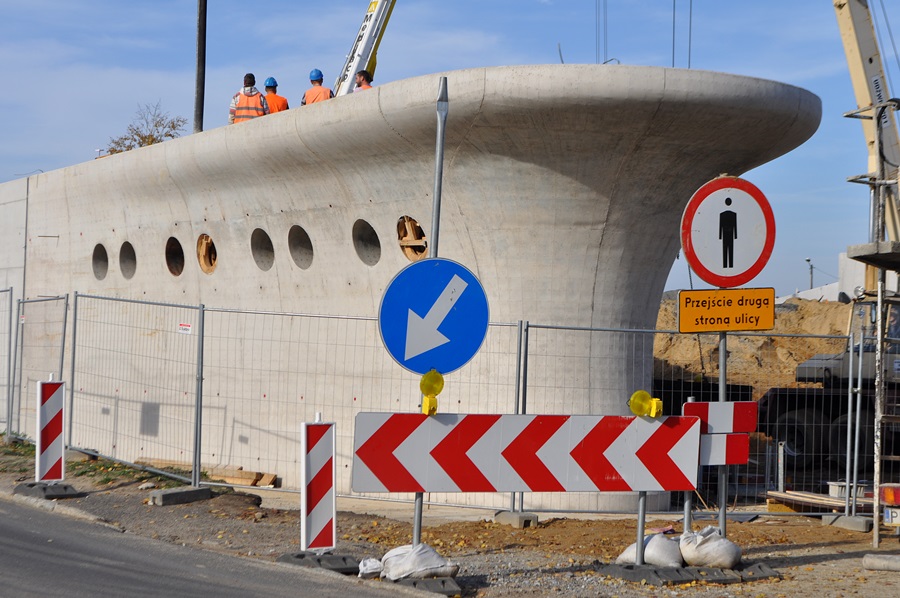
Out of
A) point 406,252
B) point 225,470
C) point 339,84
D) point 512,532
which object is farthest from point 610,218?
point 339,84

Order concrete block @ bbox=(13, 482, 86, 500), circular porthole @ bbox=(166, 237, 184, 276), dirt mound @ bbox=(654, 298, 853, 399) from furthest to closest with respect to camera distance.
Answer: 1. dirt mound @ bbox=(654, 298, 853, 399)
2. circular porthole @ bbox=(166, 237, 184, 276)
3. concrete block @ bbox=(13, 482, 86, 500)

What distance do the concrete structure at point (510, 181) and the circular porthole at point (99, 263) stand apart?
3560mm

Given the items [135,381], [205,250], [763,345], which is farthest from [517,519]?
[763,345]

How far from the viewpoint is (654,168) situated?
11.3 meters

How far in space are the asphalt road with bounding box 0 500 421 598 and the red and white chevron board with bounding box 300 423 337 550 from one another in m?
0.28

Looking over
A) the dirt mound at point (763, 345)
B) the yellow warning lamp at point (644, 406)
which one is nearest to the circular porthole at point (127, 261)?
the yellow warning lamp at point (644, 406)

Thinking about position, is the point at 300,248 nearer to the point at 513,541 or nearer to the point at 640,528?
the point at 513,541

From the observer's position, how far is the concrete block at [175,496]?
33.2 ft

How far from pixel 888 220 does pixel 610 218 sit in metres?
4.92

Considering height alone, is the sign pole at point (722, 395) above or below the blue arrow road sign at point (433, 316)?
below

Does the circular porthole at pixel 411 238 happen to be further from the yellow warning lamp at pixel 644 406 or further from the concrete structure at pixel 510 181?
the yellow warning lamp at pixel 644 406

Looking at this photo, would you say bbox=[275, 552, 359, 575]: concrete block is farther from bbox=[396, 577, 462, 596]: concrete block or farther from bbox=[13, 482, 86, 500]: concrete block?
bbox=[13, 482, 86, 500]: concrete block

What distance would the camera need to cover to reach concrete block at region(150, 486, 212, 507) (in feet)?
33.2

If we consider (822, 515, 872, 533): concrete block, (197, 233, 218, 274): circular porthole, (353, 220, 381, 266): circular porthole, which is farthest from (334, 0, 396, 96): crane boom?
(822, 515, 872, 533): concrete block
